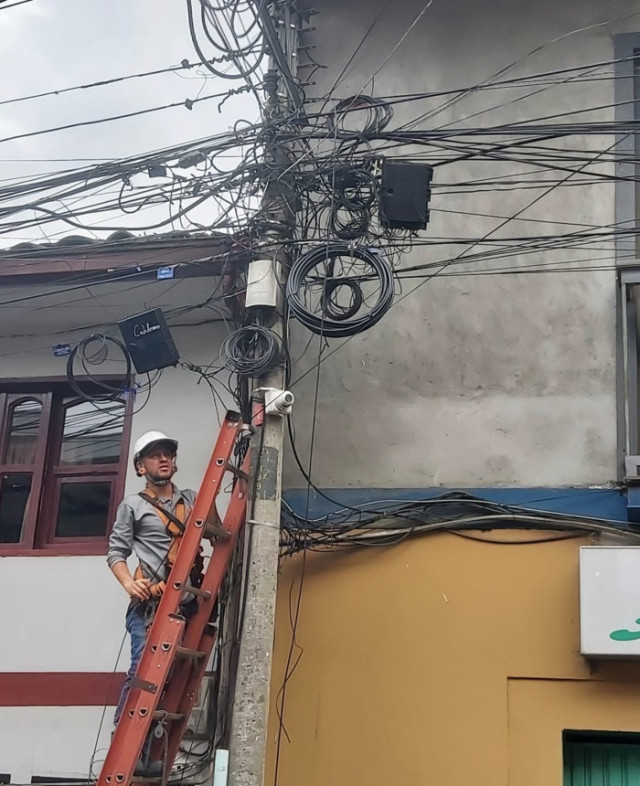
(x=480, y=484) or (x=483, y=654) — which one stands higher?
(x=480, y=484)

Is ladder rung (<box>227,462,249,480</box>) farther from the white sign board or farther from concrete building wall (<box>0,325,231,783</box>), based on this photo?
the white sign board

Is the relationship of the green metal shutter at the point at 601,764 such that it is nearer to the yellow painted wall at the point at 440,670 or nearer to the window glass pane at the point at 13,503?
the yellow painted wall at the point at 440,670

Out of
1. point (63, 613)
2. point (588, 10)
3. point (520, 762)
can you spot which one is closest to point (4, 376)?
point (63, 613)

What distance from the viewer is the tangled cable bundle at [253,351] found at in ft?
19.2

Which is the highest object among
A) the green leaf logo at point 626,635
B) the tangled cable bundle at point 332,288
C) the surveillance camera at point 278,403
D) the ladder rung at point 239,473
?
the tangled cable bundle at point 332,288

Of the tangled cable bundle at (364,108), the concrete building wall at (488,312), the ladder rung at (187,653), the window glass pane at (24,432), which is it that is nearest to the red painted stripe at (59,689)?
the ladder rung at (187,653)

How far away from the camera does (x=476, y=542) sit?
21.8 ft

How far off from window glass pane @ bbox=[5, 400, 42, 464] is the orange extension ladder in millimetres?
2421

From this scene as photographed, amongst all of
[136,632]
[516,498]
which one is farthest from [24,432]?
[516,498]

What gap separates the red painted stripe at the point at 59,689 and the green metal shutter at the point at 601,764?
298 centimetres

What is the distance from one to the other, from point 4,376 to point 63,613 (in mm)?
1995

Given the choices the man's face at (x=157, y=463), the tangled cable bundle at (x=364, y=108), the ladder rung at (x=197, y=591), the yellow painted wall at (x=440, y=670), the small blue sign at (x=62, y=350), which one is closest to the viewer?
the ladder rung at (x=197, y=591)

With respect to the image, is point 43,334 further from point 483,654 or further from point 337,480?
point 483,654

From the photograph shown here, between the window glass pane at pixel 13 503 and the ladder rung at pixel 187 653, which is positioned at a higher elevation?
the window glass pane at pixel 13 503
